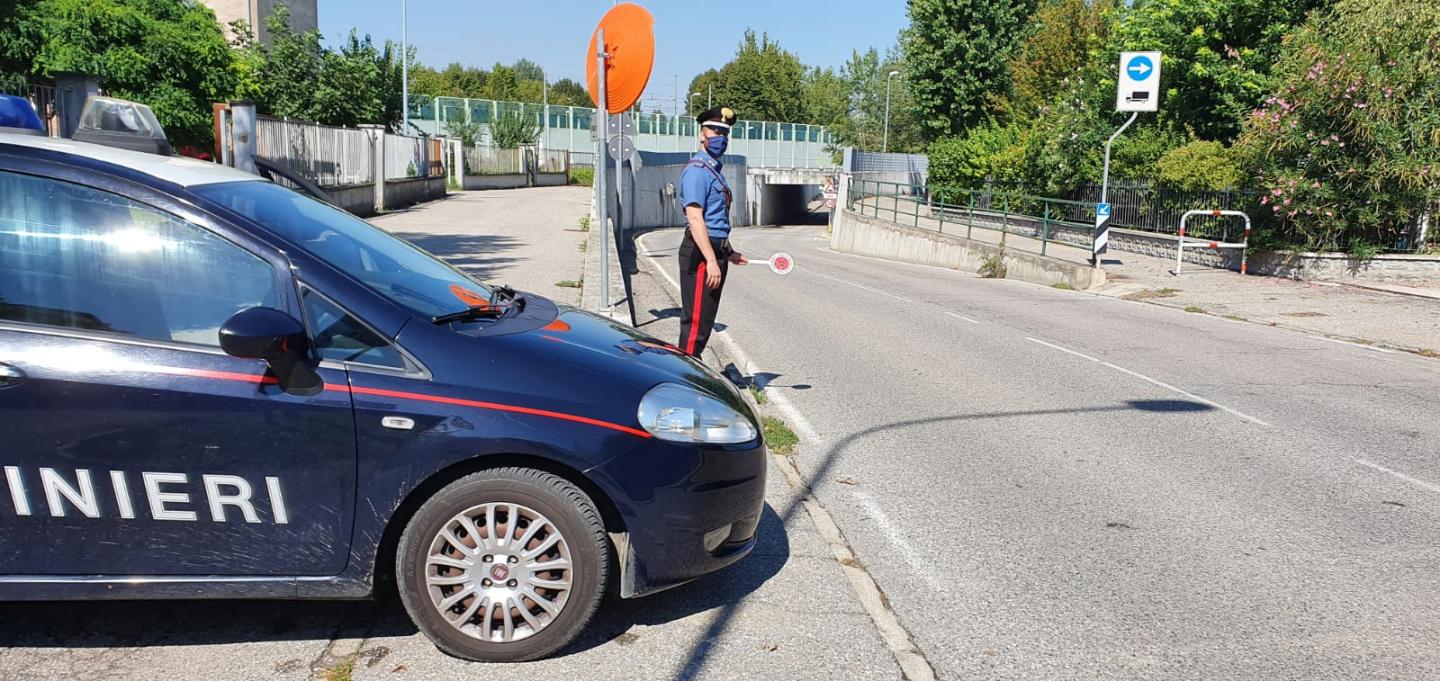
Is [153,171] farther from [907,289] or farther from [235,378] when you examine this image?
[907,289]

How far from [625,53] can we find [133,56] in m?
24.3

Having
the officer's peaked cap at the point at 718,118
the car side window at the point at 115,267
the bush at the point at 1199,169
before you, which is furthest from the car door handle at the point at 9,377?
the bush at the point at 1199,169

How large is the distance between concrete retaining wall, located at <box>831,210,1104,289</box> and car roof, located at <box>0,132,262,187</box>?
18094mm

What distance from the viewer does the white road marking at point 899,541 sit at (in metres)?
4.68

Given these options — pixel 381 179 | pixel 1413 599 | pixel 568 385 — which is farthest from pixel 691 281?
pixel 381 179

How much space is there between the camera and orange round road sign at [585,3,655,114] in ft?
29.0

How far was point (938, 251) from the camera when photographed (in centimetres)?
2889

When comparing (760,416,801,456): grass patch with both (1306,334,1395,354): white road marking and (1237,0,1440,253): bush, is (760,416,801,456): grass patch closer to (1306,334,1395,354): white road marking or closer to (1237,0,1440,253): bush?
(1306,334,1395,354): white road marking

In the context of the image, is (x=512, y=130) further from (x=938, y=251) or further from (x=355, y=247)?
(x=355, y=247)

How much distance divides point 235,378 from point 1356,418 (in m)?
7.77

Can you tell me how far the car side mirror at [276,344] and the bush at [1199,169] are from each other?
21911 millimetres

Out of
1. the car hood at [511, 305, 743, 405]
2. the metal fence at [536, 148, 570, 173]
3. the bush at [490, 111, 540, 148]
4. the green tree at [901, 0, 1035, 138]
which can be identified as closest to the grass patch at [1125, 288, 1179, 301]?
the car hood at [511, 305, 743, 405]

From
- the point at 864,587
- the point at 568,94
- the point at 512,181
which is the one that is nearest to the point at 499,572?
the point at 864,587

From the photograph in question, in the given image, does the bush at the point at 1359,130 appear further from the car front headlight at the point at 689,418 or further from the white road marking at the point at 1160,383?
the car front headlight at the point at 689,418
